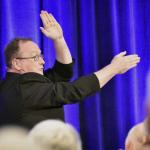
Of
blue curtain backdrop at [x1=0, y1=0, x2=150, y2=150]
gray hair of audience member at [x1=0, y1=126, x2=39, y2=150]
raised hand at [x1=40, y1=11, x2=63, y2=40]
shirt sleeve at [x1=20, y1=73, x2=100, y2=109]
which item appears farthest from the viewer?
blue curtain backdrop at [x1=0, y1=0, x2=150, y2=150]

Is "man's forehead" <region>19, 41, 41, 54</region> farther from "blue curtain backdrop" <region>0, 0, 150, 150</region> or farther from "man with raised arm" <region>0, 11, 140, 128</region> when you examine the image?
"blue curtain backdrop" <region>0, 0, 150, 150</region>

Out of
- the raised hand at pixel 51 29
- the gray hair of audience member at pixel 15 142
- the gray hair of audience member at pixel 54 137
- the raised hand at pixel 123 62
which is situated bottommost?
the gray hair of audience member at pixel 54 137

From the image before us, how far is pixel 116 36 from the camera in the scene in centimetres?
252

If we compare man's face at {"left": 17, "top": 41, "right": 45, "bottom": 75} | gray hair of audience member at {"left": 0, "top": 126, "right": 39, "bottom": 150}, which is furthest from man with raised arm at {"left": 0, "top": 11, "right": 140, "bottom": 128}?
gray hair of audience member at {"left": 0, "top": 126, "right": 39, "bottom": 150}

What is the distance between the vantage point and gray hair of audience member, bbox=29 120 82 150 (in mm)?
904

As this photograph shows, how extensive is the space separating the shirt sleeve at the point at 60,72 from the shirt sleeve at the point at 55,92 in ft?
1.01

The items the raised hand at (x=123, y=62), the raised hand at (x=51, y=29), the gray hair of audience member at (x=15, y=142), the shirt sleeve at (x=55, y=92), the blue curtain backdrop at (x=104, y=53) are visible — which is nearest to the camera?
the gray hair of audience member at (x=15, y=142)

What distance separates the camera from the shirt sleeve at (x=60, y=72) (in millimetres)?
2096

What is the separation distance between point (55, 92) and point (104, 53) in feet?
2.77

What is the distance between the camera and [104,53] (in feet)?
8.31

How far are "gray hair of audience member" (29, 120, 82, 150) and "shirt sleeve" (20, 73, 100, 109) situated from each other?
0.75 metres

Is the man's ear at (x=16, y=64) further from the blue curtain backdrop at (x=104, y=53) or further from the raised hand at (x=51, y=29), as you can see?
the blue curtain backdrop at (x=104, y=53)

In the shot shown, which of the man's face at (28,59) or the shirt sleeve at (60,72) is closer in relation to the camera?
the man's face at (28,59)

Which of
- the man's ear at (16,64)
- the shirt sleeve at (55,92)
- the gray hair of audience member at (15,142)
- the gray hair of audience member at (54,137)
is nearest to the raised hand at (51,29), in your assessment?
the man's ear at (16,64)
